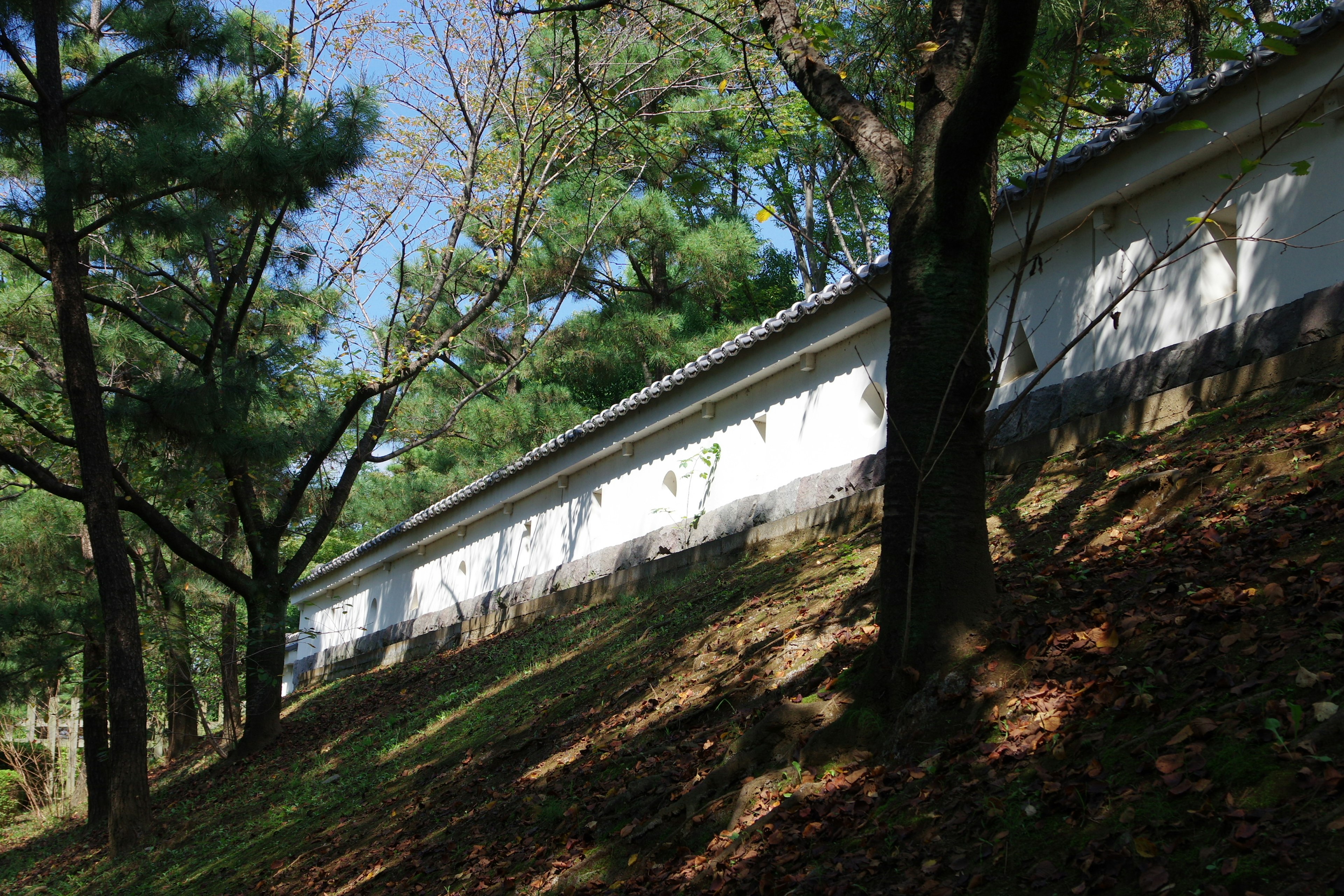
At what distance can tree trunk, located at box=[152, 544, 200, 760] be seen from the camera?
12648 millimetres

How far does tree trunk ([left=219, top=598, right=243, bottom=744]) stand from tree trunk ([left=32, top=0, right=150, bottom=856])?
2.20 metres

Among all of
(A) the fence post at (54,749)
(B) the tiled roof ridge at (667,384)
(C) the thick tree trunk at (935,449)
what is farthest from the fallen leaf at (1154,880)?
(A) the fence post at (54,749)

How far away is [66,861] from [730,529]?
8.14m

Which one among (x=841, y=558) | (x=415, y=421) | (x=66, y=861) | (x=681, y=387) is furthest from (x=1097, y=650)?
(x=415, y=421)

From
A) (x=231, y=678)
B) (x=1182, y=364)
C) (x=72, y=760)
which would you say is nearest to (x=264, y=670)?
(x=231, y=678)

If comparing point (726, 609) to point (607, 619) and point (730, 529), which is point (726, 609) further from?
point (730, 529)

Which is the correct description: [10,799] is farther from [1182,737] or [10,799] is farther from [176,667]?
[1182,737]

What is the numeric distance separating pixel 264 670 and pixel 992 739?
32.7 feet

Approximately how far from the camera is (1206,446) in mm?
5238

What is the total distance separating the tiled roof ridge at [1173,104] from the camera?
5527mm

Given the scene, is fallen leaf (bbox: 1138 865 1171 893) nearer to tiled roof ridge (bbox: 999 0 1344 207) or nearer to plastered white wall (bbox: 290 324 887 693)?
plastered white wall (bbox: 290 324 887 693)

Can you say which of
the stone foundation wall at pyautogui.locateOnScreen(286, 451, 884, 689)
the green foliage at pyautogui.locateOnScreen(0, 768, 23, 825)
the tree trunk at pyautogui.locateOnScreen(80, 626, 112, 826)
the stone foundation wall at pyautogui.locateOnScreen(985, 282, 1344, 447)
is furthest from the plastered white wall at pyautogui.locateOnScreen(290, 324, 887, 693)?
the green foliage at pyautogui.locateOnScreen(0, 768, 23, 825)

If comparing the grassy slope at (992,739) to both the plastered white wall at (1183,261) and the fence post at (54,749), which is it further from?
the fence post at (54,749)

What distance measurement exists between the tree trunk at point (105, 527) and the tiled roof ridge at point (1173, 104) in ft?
26.2
